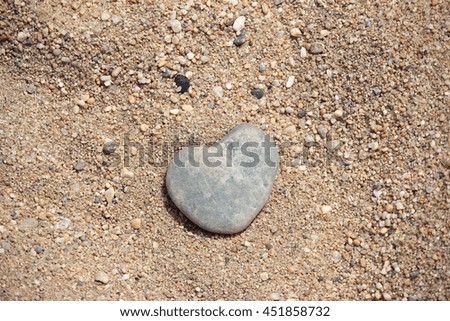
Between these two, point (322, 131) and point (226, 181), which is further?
point (322, 131)

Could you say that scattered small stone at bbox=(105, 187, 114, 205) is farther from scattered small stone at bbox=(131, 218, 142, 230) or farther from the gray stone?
the gray stone

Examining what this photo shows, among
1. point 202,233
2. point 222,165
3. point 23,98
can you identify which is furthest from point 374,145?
point 23,98

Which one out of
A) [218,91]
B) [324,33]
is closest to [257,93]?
[218,91]

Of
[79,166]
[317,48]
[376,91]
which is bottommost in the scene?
[79,166]

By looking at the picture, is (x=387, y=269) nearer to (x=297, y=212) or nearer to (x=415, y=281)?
(x=415, y=281)

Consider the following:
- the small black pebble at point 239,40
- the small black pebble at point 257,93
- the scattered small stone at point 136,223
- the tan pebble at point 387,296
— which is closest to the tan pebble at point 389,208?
the tan pebble at point 387,296

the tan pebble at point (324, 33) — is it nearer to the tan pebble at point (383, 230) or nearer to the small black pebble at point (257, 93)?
the small black pebble at point (257, 93)

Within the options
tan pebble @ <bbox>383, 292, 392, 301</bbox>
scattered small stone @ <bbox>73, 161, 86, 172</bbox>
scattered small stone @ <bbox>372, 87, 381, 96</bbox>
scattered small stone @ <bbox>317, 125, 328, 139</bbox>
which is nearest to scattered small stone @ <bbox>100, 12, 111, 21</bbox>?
scattered small stone @ <bbox>73, 161, 86, 172</bbox>

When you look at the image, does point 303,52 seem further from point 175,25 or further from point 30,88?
point 30,88
